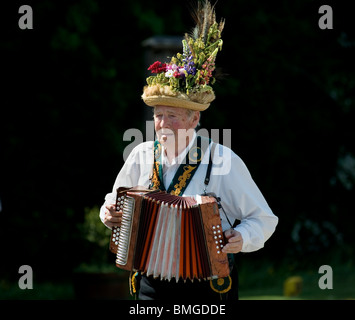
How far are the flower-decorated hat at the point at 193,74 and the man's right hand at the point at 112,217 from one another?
575 mm

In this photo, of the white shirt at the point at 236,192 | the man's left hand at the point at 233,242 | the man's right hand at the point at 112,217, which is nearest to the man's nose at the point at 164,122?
the white shirt at the point at 236,192

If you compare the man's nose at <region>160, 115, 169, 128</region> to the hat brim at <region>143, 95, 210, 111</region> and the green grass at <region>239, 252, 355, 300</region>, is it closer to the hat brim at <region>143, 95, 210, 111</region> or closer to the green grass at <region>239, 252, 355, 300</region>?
the hat brim at <region>143, 95, 210, 111</region>

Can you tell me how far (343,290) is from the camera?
739 cm

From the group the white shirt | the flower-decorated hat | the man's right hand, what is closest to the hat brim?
the flower-decorated hat

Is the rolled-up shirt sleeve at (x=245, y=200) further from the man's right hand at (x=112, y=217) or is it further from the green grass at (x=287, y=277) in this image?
the green grass at (x=287, y=277)

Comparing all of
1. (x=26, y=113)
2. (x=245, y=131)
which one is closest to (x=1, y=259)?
(x=26, y=113)

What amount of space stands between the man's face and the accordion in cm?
30

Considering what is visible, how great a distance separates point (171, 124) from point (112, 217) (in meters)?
0.56

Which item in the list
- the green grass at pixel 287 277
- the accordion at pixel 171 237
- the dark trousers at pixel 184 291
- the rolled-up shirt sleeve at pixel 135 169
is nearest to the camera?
the accordion at pixel 171 237

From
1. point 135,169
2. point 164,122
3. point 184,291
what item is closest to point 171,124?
point 164,122

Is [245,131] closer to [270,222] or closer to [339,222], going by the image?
[339,222]

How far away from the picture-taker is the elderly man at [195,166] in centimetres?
349

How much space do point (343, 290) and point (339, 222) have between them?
1.58 metres

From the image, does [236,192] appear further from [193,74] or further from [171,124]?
[193,74]
